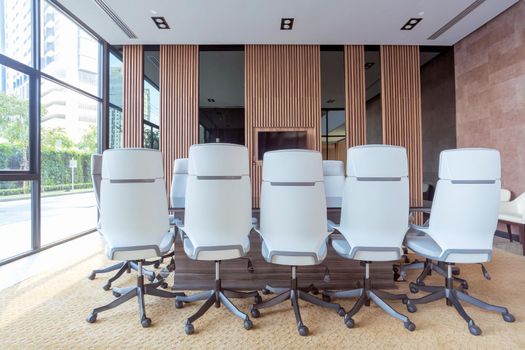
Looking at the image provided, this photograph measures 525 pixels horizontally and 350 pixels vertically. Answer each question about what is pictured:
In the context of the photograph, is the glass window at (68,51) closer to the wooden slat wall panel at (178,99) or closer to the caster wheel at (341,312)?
the wooden slat wall panel at (178,99)

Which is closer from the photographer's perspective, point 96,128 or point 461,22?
point 461,22

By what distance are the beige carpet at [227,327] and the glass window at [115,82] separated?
4416 millimetres

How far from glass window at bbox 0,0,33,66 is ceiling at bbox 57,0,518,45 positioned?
0.71m

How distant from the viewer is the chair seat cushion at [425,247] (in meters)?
2.17

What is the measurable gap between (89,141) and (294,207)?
199 inches

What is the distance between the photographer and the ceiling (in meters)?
4.47

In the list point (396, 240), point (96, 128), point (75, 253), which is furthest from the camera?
point (96, 128)

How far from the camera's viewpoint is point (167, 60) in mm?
5941

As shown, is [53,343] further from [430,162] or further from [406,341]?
[430,162]

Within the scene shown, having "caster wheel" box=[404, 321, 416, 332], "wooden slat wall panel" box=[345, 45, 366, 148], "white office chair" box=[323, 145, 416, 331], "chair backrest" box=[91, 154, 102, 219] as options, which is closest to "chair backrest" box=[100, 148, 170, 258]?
"chair backrest" box=[91, 154, 102, 219]

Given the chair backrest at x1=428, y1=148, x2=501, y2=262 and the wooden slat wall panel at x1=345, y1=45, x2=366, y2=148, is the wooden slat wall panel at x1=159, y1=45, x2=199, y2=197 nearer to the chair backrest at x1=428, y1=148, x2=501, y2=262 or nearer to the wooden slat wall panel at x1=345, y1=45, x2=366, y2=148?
the wooden slat wall panel at x1=345, y1=45, x2=366, y2=148

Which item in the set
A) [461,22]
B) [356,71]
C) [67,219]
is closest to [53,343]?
[67,219]

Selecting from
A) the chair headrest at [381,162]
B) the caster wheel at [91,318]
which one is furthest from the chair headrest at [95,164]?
the chair headrest at [381,162]

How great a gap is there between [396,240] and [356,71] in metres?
4.92
